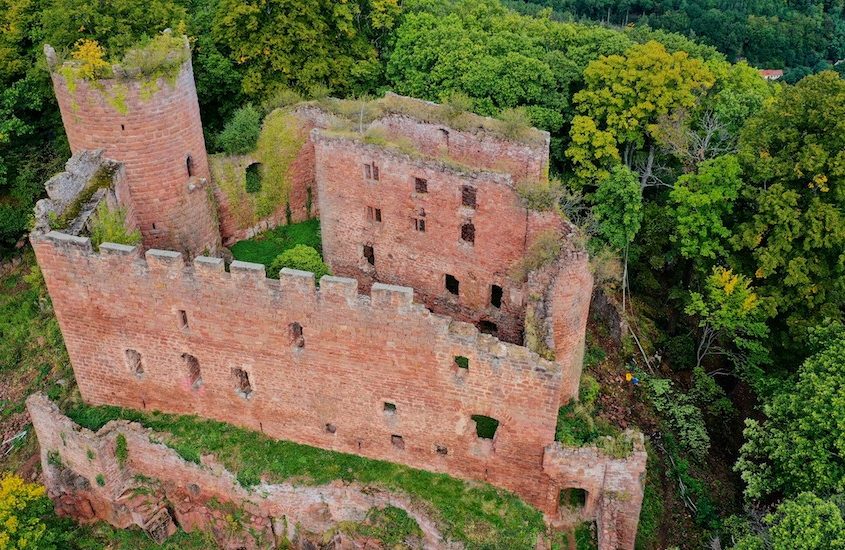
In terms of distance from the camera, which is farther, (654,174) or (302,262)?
(654,174)

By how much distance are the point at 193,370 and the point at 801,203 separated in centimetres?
2097

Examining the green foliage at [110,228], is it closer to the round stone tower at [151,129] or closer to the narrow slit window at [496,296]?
the round stone tower at [151,129]

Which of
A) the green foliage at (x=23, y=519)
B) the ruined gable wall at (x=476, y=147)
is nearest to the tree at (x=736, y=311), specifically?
the ruined gable wall at (x=476, y=147)

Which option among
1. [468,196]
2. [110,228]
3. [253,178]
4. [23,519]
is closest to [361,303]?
[468,196]

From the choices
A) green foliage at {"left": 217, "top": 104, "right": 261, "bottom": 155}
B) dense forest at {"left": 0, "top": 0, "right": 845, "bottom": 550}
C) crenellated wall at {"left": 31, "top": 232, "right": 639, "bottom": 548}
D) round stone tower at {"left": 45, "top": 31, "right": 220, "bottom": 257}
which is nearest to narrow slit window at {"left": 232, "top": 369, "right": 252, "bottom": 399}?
crenellated wall at {"left": 31, "top": 232, "right": 639, "bottom": 548}

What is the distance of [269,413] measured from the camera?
24203mm

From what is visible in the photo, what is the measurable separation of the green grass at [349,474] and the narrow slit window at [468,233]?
8082mm

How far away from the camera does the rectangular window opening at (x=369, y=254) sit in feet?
98.8

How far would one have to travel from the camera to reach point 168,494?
25.0 meters

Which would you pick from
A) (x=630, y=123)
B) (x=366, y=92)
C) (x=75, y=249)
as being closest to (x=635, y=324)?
(x=630, y=123)

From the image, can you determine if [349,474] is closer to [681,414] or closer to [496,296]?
[496,296]

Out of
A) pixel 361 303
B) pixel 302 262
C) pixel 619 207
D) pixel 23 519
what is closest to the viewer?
pixel 361 303

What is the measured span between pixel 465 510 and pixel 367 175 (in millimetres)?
12090

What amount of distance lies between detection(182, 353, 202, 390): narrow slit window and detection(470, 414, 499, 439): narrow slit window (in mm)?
A: 8340
